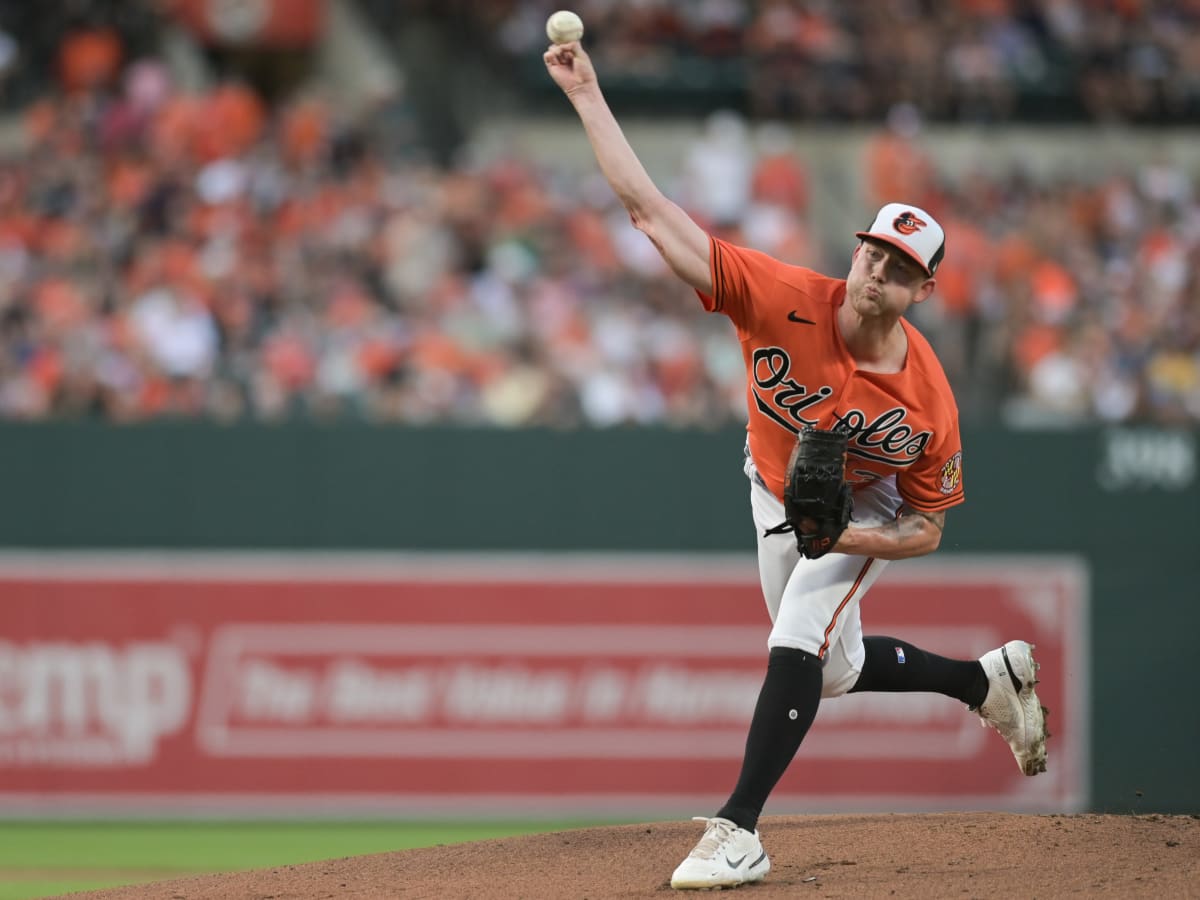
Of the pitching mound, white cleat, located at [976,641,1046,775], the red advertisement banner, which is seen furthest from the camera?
the red advertisement banner

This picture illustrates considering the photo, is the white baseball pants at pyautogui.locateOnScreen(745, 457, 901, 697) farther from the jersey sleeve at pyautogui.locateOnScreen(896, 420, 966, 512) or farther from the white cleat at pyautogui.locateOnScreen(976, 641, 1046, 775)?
the white cleat at pyautogui.locateOnScreen(976, 641, 1046, 775)

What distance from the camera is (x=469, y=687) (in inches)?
392

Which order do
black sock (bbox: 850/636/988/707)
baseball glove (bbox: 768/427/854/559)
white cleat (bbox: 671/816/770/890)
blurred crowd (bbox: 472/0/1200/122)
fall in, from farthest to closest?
blurred crowd (bbox: 472/0/1200/122), black sock (bbox: 850/636/988/707), white cleat (bbox: 671/816/770/890), baseball glove (bbox: 768/427/854/559)

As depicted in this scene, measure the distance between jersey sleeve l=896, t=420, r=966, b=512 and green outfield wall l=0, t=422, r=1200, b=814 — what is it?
4359 mm

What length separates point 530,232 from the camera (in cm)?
1266

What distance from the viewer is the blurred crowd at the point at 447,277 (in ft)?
35.1

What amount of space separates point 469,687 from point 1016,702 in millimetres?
4441

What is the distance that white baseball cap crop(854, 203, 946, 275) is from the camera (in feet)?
17.0

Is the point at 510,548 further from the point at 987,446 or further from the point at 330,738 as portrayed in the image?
the point at 987,446

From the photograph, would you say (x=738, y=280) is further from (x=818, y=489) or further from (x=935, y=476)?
(x=935, y=476)

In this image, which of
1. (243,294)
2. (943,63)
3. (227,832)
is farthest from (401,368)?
(943,63)

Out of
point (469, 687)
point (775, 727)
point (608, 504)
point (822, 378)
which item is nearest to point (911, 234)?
point (822, 378)

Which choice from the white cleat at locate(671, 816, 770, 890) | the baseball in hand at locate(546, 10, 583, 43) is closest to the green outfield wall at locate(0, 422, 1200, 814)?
the white cleat at locate(671, 816, 770, 890)

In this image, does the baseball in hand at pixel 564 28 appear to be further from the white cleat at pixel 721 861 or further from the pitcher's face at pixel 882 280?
the white cleat at pixel 721 861
